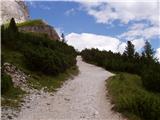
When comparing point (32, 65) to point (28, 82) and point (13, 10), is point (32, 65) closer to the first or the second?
point (28, 82)

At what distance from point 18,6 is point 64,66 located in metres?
84.9

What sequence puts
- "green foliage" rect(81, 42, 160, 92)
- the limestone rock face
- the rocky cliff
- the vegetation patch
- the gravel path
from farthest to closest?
the limestone rock face, the rocky cliff, "green foliage" rect(81, 42, 160, 92), the vegetation patch, the gravel path

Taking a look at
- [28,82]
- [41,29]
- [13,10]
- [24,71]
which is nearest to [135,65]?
[24,71]

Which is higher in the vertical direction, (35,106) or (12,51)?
(12,51)

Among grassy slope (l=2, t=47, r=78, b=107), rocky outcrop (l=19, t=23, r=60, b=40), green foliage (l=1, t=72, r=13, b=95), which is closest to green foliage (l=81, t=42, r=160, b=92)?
grassy slope (l=2, t=47, r=78, b=107)

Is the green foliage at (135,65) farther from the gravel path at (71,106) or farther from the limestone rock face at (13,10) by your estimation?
the limestone rock face at (13,10)

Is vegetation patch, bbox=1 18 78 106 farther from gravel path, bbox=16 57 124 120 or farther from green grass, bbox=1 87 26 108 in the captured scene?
gravel path, bbox=16 57 124 120

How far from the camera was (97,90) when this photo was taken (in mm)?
27641

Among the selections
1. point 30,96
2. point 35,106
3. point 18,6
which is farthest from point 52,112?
point 18,6

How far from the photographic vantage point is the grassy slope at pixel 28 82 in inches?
819

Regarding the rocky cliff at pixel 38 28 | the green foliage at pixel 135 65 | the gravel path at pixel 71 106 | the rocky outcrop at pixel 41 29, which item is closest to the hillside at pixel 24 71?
the gravel path at pixel 71 106

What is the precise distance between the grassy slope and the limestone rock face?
69.6 m

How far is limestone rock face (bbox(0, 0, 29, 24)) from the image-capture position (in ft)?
336

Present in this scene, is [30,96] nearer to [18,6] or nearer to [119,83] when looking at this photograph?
[119,83]
